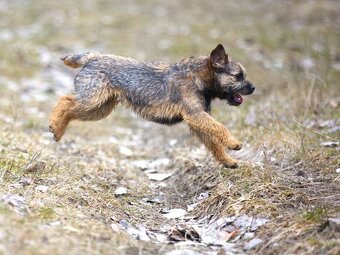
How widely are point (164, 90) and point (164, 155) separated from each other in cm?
179

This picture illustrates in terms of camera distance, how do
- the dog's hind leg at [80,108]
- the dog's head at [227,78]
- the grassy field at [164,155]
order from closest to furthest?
the grassy field at [164,155], the dog's head at [227,78], the dog's hind leg at [80,108]

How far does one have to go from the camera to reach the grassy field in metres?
4.86

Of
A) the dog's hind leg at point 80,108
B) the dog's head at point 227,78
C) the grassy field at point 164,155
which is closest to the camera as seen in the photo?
the grassy field at point 164,155

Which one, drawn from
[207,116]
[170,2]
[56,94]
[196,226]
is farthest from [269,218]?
[170,2]

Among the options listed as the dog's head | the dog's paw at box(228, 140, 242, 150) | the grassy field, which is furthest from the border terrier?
the grassy field

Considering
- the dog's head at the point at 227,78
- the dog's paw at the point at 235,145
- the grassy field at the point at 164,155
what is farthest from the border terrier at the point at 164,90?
the grassy field at the point at 164,155

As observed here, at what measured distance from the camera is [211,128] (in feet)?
21.8

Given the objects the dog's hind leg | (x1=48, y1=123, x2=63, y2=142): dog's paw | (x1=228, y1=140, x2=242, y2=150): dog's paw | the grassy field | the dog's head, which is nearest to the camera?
the grassy field

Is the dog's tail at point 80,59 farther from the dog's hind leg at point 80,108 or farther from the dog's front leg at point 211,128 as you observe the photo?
the dog's front leg at point 211,128

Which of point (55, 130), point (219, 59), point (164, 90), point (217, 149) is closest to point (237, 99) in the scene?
point (219, 59)

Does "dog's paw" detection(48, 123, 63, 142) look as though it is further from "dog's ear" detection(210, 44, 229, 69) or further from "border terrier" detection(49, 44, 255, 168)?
"dog's ear" detection(210, 44, 229, 69)

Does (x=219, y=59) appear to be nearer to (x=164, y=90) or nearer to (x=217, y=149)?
(x=164, y=90)

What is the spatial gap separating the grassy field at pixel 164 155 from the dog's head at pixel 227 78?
0.78m

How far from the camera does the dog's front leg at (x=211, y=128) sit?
6602 mm
